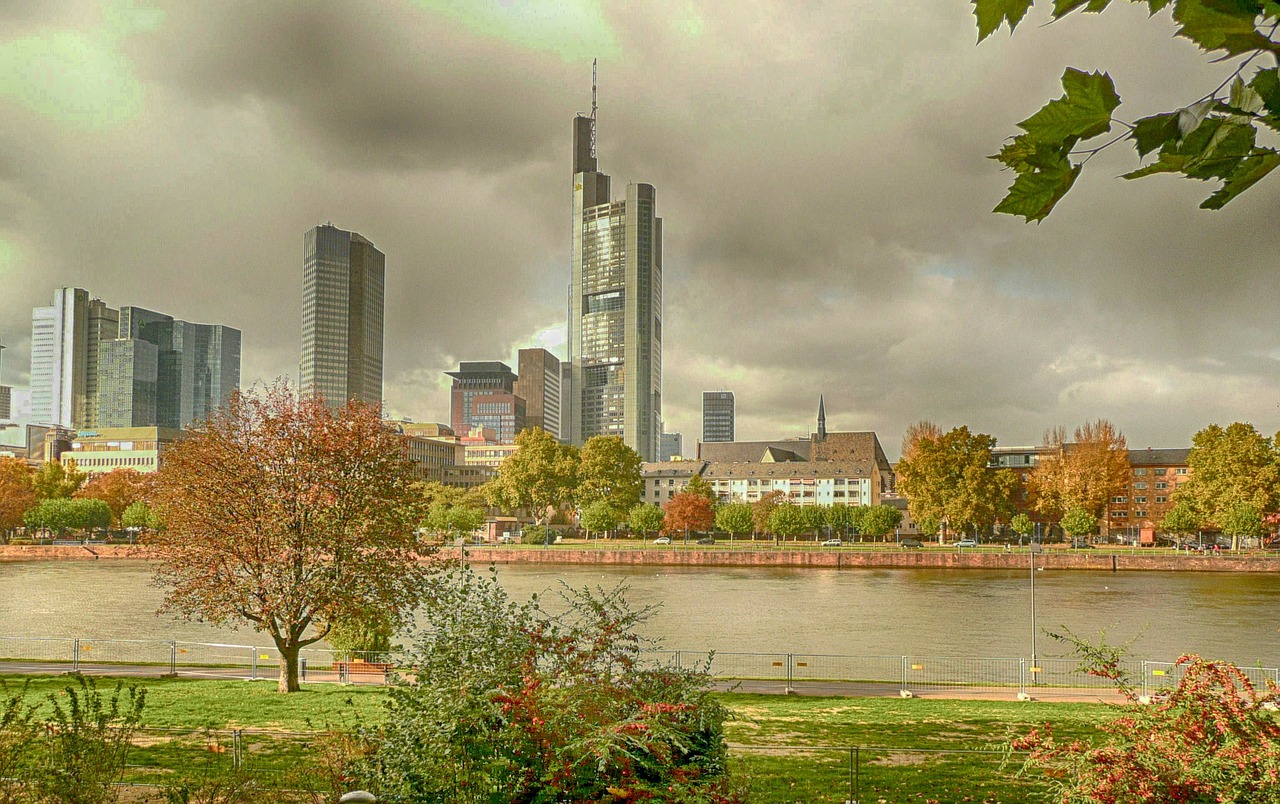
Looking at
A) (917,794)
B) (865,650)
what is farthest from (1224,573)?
(917,794)

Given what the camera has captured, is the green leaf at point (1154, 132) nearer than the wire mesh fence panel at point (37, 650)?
Yes

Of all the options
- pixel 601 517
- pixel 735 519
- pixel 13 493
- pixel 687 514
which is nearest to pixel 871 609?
pixel 735 519

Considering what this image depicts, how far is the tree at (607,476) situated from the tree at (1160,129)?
117 metres

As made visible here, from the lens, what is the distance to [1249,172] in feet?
5.85

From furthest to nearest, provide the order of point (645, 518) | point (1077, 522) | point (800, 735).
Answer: point (645, 518) < point (1077, 522) < point (800, 735)

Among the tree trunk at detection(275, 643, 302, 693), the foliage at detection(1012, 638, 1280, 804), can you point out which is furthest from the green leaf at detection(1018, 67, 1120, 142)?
the tree trunk at detection(275, 643, 302, 693)

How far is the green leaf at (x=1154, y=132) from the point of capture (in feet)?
5.61

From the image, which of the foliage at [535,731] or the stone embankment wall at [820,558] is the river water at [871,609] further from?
the foliage at [535,731]

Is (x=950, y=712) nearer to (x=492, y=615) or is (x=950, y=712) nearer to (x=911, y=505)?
(x=492, y=615)

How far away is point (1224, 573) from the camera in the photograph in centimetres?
7712

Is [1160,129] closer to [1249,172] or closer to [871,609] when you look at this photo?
[1249,172]

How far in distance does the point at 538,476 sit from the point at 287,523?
97.9 m

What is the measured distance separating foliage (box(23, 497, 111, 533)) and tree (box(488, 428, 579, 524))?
5026cm

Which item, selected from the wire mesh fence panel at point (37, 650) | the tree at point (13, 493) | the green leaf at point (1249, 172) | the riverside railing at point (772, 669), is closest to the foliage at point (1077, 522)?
the riverside railing at point (772, 669)
